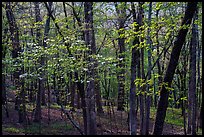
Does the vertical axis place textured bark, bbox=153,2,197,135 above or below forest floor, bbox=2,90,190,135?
above

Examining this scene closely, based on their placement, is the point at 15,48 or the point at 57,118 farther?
the point at 57,118

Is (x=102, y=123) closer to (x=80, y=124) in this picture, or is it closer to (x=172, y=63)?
(x=80, y=124)

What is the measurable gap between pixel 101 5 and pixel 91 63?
393 centimetres

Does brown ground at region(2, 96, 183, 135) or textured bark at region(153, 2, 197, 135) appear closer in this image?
textured bark at region(153, 2, 197, 135)

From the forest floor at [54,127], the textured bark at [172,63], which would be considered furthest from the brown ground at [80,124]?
the textured bark at [172,63]

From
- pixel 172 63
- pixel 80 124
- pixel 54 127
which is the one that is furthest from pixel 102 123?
pixel 172 63

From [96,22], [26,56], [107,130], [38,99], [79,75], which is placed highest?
[96,22]

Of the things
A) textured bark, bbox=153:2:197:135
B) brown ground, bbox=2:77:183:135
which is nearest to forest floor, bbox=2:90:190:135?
brown ground, bbox=2:77:183:135

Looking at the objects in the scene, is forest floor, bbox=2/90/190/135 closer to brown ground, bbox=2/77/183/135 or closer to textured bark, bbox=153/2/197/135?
brown ground, bbox=2/77/183/135

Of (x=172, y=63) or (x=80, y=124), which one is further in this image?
(x=80, y=124)

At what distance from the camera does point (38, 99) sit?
54.3 ft

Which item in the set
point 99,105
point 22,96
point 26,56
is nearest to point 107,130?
point 99,105

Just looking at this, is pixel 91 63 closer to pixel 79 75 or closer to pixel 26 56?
pixel 79 75

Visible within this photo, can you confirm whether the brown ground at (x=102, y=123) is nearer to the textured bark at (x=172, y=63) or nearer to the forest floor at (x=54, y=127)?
the forest floor at (x=54, y=127)
